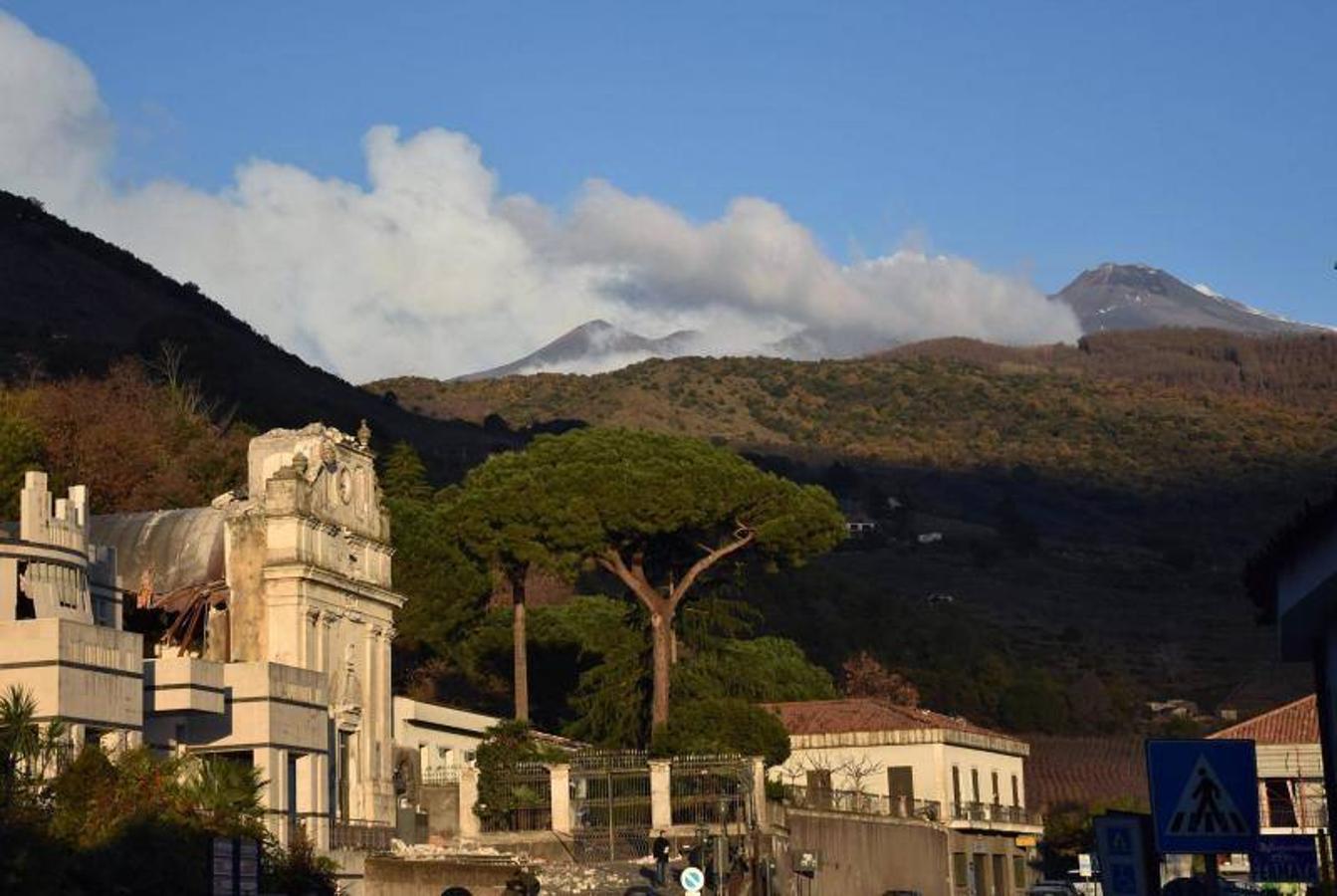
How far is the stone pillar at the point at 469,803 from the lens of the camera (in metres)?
55.0

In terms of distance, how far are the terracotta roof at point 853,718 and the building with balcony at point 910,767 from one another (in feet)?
0.11

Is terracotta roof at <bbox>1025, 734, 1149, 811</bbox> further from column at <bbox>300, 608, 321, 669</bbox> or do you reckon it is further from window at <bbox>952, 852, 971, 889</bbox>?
column at <bbox>300, 608, 321, 669</bbox>

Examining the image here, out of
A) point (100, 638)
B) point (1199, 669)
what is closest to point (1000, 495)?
point (1199, 669)

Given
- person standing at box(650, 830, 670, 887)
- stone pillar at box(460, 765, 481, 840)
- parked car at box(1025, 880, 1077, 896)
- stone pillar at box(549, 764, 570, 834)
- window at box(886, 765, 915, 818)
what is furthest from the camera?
window at box(886, 765, 915, 818)

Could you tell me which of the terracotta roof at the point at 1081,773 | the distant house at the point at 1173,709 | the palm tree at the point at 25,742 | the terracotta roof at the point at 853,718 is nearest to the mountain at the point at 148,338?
the distant house at the point at 1173,709

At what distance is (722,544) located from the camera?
67750mm

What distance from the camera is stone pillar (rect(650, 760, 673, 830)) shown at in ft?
174

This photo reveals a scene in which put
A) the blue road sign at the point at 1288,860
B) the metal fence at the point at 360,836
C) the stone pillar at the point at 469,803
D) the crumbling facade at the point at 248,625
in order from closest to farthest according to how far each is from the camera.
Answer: the blue road sign at the point at 1288,860 < the crumbling facade at the point at 248,625 < the metal fence at the point at 360,836 < the stone pillar at the point at 469,803

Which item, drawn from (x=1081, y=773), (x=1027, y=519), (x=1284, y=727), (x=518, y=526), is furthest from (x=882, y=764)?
(x=1027, y=519)

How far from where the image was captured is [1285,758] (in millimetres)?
62250

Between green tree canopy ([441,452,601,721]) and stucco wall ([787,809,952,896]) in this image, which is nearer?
stucco wall ([787,809,952,896])

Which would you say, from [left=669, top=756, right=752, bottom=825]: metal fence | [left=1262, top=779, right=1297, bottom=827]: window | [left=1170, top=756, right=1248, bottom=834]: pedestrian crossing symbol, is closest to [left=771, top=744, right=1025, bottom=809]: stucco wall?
[left=1262, top=779, right=1297, bottom=827]: window

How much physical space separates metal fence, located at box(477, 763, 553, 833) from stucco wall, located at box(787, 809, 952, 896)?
20.6ft

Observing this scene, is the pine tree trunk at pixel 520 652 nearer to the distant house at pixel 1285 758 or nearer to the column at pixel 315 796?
the column at pixel 315 796
